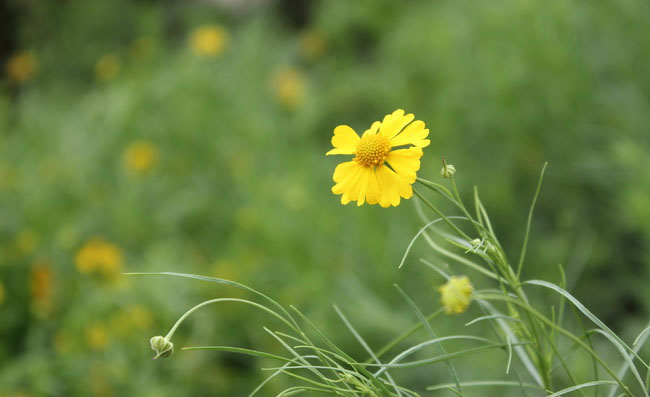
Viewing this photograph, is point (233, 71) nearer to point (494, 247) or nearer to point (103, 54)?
point (103, 54)

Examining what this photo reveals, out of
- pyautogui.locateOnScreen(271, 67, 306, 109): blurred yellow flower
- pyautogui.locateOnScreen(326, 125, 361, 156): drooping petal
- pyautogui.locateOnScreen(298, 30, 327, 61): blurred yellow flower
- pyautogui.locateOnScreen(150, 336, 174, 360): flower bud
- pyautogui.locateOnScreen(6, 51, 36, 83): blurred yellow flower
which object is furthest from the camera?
pyautogui.locateOnScreen(298, 30, 327, 61): blurred yellow flower

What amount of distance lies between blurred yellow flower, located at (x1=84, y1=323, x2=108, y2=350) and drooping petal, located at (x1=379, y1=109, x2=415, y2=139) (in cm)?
135

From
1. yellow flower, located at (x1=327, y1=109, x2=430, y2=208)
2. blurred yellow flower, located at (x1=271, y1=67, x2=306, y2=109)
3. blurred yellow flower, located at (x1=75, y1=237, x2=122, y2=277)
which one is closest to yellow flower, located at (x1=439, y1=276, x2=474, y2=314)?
yellow flower, located at (x1=327, y1=109, x2=430, y2=208)

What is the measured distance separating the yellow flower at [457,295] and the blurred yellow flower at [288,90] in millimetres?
2342

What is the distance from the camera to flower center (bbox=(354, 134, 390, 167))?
57cm

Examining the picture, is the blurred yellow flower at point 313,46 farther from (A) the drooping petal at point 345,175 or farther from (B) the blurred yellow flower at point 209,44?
(A) the drooping petal at point 345,175

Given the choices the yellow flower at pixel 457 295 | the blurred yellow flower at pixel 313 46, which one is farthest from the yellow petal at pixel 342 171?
the blurred yellow flower at pixel 313 46

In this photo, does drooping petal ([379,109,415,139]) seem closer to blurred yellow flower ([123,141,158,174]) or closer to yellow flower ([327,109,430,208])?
yellow flower ([327,109,430,208])

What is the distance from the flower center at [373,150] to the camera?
57 cm

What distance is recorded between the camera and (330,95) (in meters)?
3.16

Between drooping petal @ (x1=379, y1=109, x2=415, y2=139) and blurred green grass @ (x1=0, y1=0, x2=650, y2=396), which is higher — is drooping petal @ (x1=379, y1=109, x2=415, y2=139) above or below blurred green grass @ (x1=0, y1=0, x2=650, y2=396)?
above

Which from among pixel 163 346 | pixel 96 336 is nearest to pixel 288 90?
pixel 96 336

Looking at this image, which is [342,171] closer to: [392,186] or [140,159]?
[392,186]

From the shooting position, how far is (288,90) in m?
2.89
